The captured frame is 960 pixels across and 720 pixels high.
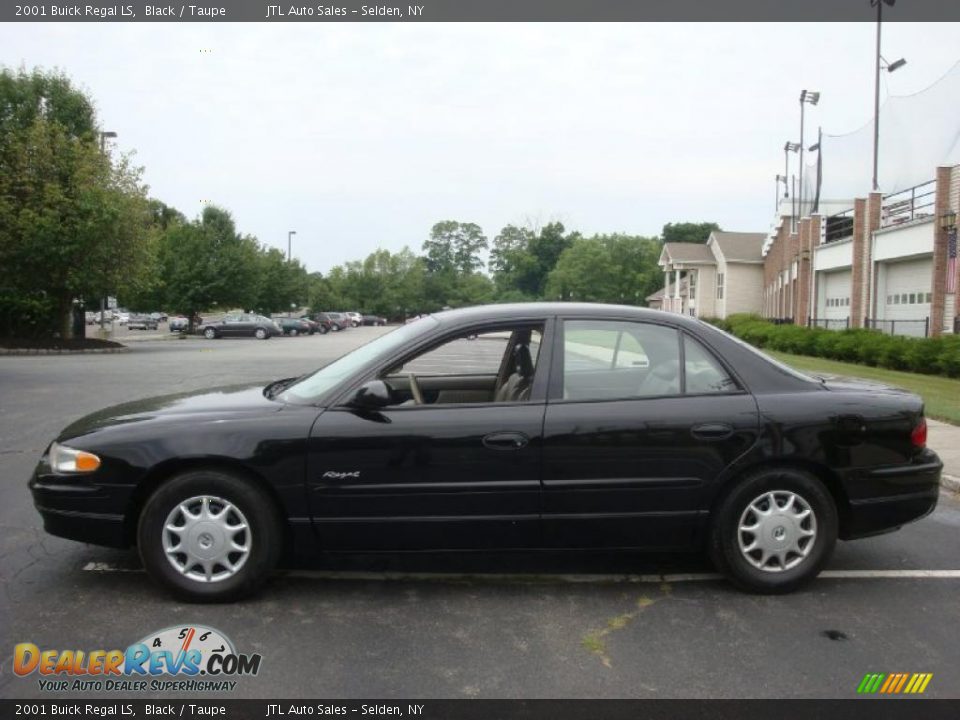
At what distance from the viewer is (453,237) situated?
438 feet

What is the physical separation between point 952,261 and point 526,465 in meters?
23.4

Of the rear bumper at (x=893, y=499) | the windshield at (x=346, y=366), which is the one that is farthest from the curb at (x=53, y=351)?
the rear bumper at (x=893, y=499)

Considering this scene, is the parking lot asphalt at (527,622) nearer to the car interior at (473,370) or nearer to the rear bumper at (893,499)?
the rear bumper at (893,499)

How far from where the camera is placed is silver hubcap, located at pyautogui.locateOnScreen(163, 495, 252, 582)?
4.18 metres

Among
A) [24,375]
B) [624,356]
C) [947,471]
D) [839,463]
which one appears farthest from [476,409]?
[24,375]

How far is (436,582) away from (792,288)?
42499mm

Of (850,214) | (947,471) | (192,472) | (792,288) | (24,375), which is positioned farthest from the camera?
(792,288)

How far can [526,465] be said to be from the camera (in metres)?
4.23

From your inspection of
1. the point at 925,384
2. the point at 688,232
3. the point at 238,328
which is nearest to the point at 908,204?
the point at 925,384

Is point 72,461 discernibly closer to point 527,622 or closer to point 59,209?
point 527,622

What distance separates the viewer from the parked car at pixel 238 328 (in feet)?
158

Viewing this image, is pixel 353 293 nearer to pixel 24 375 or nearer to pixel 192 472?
pixel 24 375

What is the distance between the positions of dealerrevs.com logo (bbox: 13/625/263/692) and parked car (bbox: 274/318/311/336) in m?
52.0

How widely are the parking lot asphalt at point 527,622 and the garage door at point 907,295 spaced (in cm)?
2343
